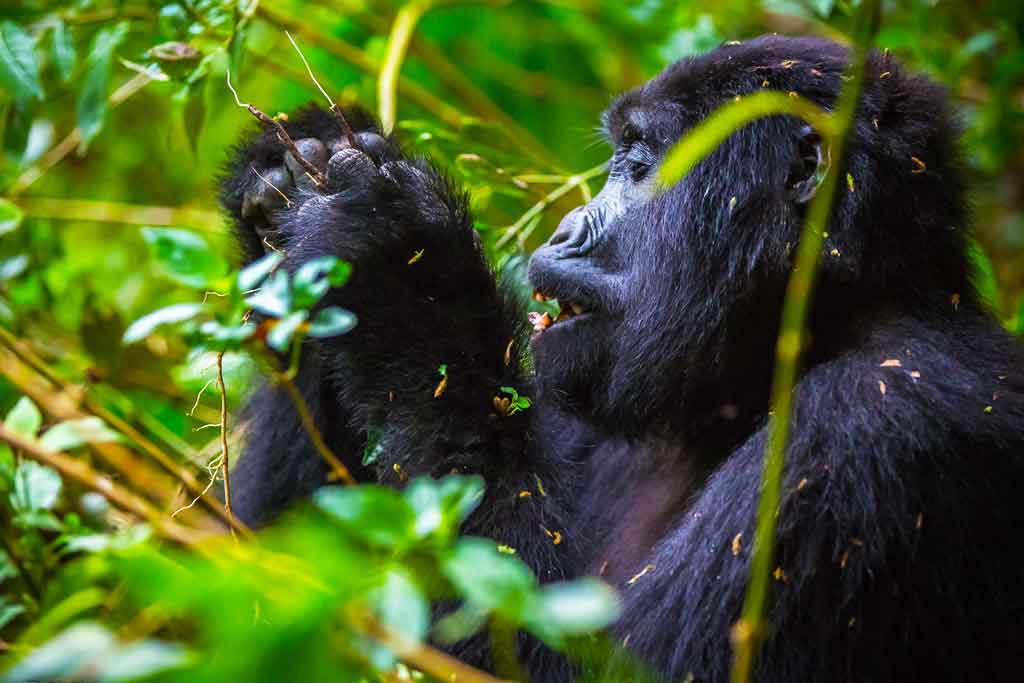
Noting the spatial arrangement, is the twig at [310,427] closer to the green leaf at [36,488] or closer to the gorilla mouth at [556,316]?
the green leaf at [36,488]

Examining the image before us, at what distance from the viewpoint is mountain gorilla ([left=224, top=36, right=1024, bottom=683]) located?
1.93 m

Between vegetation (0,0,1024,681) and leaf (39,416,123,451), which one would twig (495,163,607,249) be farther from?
leaf (39,416,123,451)

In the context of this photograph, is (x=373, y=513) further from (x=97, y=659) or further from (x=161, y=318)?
(x=161, y=318)

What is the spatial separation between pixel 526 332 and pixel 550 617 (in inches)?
60.2

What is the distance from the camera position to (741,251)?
235 centimetres

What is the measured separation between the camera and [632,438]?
2539 mm

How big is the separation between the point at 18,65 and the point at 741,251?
1775 mm

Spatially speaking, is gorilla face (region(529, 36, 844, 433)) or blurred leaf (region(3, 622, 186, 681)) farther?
gorilla face (region(529, 36, 844, 433))

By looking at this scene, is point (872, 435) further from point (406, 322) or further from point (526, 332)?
point (406, 322)

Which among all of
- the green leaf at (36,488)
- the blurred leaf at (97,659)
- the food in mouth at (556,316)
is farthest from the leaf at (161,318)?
the food in mouth at (556,316)

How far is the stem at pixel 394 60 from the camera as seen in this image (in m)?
3.24

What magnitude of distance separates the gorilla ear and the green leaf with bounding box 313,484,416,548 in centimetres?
158

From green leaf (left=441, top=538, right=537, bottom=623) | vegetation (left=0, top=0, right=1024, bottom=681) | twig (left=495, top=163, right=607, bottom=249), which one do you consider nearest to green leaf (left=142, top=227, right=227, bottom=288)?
vegetation (left=0, top=0, right=1024, bottom=681)

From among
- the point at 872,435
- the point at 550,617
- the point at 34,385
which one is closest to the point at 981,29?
the point at 872,435
